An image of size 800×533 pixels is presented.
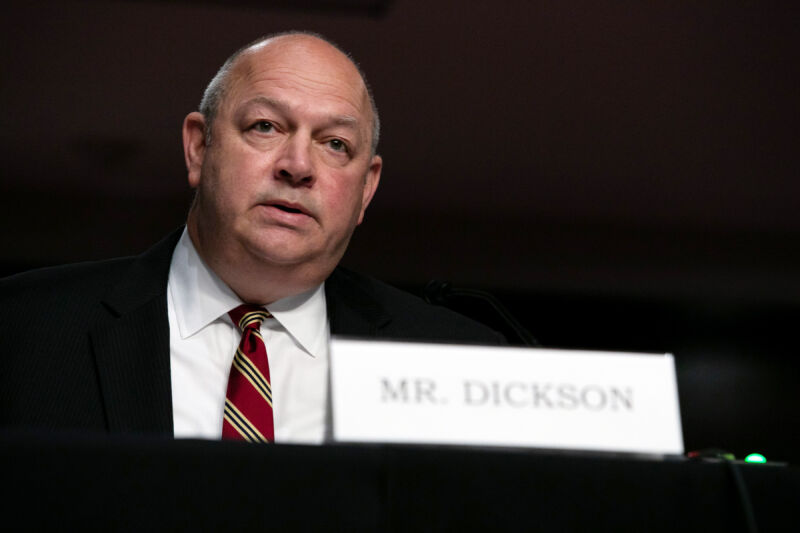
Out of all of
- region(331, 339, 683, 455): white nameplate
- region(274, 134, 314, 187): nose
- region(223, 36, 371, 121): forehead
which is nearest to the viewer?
region(331, 339, 683, 455): white nameplate

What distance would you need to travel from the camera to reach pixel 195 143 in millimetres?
1659

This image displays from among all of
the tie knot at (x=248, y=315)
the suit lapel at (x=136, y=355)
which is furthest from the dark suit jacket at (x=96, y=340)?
the tie knot at (x=248, y=315)

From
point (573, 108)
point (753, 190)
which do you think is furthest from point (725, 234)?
point (573, 108)

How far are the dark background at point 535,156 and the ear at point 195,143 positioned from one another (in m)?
1.23

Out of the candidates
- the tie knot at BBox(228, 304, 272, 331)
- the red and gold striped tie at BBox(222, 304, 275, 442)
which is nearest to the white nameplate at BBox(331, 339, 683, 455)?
the red and gold striped tie at BBox(222, 304, 275, 442)

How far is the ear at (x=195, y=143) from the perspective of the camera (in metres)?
1.64

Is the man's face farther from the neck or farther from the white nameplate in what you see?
the white nameplate

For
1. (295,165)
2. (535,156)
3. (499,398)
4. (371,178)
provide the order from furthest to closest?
1. (535,156)
2. (371,178)
3. (295,165)
4. (499,398)

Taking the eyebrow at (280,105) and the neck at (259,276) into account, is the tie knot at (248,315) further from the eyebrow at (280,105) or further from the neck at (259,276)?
the eyebrow at (280,105)

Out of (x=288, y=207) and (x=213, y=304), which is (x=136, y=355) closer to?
(x=213, y=304)

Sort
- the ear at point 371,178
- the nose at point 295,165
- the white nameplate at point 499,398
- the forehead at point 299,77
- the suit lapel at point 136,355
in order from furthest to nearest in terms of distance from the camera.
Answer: the ear at point 371,178 → the forehead at point 299,77 → the nose at point 295,165 → the suit lapel at point 136,355 → the white nameplate at point 499,398

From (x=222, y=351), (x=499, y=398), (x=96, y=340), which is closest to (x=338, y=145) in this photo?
(x=222, y=351)

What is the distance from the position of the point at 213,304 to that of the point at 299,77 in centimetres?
40

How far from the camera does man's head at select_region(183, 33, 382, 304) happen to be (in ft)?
4.86
